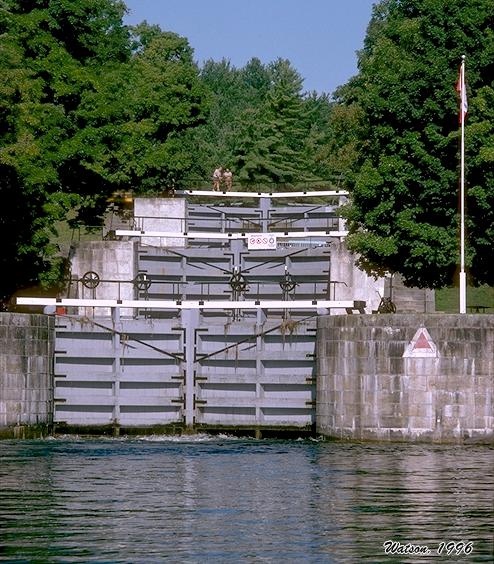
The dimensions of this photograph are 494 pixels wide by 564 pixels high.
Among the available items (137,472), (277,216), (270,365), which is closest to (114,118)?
(277,216)

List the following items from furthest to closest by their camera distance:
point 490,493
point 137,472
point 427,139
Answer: point 427,139 → point 137,472 → point 490,493

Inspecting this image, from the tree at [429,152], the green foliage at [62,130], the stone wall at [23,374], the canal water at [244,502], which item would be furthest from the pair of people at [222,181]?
the canal water at [244,502]

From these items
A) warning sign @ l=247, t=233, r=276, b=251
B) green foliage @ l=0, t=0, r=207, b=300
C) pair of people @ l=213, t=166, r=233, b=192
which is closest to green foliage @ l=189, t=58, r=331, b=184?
pair of people @ l=213, t=166, r=233, b=192

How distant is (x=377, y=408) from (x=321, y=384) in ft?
6.61

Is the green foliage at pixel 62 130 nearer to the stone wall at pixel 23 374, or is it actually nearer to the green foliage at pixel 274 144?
the stone wall at pixel 23 374

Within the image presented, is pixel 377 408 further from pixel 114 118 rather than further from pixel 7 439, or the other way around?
pixel 114 118

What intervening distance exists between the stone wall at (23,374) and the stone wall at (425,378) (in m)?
7.39

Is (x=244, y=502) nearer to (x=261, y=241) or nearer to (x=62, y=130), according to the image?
(x=261, y=241)

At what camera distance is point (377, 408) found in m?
42.1

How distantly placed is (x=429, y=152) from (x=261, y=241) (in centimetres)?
1136

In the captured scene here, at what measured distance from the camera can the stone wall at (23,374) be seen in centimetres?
4362

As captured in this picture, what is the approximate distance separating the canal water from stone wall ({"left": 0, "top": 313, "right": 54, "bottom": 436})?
128 centimetres

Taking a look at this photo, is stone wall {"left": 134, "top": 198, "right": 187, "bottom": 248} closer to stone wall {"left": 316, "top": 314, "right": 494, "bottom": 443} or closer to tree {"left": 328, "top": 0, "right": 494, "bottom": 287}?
tree {"left": 328, "top": 0, "right": 494, "bottom": 287}

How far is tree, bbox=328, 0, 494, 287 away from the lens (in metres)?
50.2
